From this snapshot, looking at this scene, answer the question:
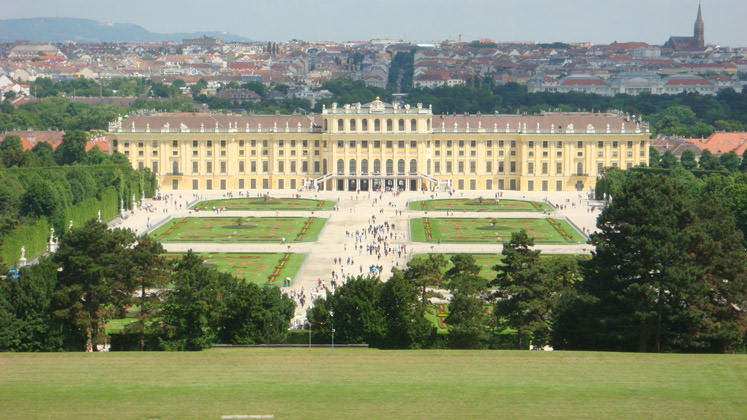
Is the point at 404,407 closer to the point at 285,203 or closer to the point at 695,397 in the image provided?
the point at 695,397

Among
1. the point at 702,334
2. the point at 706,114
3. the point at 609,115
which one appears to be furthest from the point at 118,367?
the point at 706,114

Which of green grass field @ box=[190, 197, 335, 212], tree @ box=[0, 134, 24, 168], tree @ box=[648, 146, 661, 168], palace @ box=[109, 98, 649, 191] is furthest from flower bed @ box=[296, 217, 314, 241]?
tree @ box=[648, 146, 661, 168]

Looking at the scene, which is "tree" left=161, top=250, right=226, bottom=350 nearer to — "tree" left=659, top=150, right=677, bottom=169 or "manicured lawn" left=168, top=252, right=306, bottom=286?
"manicured lawn" left=168, top=252, right=306, bottom=286

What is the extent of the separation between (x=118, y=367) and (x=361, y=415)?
29.5 feet

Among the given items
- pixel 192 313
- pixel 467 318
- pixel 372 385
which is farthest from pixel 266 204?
pixel 372 385

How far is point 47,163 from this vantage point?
93.5m

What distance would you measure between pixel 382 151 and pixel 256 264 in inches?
1642

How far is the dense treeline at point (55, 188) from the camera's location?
66.0 m

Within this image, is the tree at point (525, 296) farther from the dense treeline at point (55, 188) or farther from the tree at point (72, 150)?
the tree at point (72, 150)

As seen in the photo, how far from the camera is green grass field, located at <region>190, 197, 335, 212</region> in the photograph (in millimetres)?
88500

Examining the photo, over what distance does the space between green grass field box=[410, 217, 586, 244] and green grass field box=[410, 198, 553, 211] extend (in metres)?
5.86

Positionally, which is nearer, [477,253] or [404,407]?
[404,407]

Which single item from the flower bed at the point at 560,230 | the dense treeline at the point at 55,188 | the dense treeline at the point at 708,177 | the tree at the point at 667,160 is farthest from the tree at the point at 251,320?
the tree at the point at 667,160

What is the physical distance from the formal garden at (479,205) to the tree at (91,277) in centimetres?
4555
